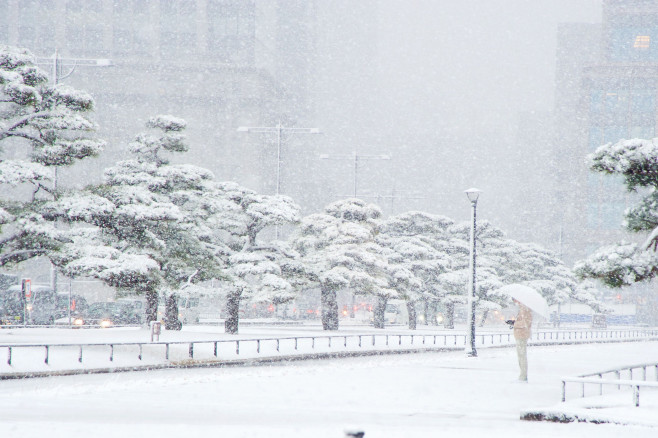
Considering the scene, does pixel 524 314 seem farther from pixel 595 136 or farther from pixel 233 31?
pixel 233 31

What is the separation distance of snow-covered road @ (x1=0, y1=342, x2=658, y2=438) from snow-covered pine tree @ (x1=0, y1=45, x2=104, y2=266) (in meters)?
5.13

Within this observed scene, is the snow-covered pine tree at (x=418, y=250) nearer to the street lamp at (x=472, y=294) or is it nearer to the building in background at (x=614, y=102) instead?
the street lamp at (x=472, y=294)

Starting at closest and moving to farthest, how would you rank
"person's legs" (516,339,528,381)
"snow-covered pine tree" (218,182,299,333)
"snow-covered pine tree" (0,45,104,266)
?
"person's legs" (516,339,528,381), "snow-covered pine tree" (0,45,104,266), "snow-covered pine tree" (218,182,299,333)

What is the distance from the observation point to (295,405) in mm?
15258

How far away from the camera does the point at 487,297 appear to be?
62.5m

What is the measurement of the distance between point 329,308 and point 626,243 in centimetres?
3226

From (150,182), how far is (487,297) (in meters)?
32.7

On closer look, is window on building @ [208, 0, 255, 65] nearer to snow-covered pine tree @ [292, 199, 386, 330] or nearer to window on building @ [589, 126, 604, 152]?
window on building @ [589, 126, 604, 152]

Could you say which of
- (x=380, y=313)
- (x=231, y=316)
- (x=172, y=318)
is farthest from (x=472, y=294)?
(x=380, y=313)

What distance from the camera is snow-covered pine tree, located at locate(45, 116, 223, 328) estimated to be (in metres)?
26.6

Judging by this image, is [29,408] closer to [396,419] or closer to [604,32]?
[396,419]

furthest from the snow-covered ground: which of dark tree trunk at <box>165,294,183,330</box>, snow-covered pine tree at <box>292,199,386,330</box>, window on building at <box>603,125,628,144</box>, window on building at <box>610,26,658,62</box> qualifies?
window on building at <box>610,26,658,62</box>

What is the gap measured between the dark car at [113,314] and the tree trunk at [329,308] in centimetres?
1255

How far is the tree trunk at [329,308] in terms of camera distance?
49.1 meters
